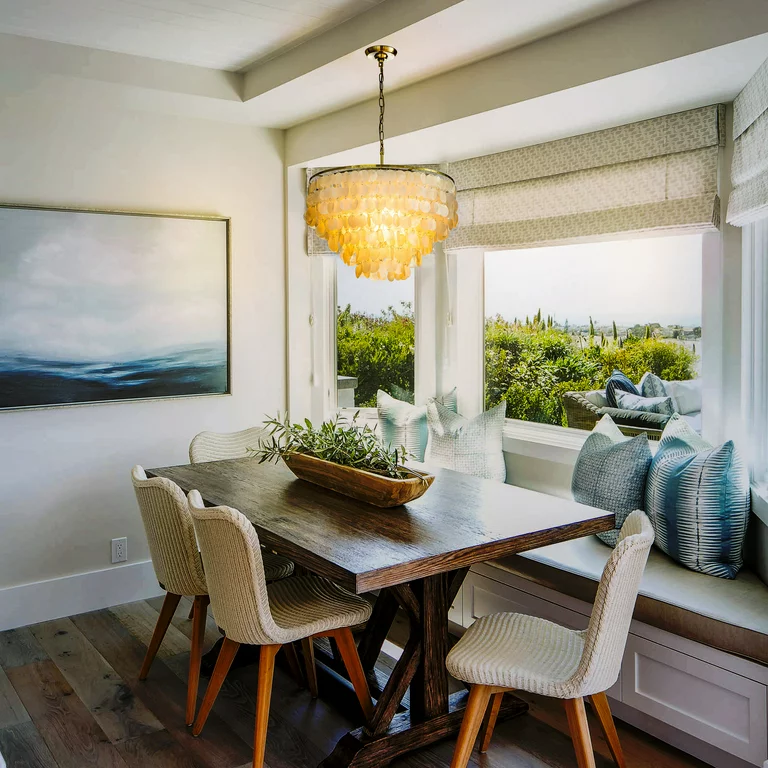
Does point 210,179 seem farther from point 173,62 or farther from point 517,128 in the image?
point 517,128

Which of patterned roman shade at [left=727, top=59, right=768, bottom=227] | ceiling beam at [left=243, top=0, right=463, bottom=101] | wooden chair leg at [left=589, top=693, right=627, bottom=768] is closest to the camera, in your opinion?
wooden chair leg at [left=589, top=693, right=627, bottom=768]

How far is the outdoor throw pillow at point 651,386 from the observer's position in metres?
3.21

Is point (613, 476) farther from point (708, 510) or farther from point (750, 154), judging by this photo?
point (750, 154)

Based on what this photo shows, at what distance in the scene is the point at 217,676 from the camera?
249 centimetres

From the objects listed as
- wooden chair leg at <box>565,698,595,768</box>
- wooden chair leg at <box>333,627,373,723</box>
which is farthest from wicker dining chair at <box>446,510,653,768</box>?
wooden chair leg at <box>333,627,373,723</box>

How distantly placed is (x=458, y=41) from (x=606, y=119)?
2.32 ft

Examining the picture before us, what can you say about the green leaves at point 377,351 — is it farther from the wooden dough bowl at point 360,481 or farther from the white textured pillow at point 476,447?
the wooden dough bowl at point 360,481

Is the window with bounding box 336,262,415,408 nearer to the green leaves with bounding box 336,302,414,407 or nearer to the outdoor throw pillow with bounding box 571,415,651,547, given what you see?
the green leaves with bounding box 336,302,414,407

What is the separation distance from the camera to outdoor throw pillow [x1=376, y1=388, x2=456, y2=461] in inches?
155

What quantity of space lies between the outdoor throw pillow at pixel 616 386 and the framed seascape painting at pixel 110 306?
195 cm

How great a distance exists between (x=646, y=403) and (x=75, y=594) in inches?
109

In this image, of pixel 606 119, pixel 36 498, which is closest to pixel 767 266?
pixel 606 119

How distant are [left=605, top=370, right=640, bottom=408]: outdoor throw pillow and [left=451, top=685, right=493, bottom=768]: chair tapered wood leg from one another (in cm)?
164

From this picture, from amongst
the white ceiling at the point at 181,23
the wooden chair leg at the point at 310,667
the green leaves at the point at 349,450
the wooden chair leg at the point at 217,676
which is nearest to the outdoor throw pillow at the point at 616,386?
the green leaves at the point at 349,450
